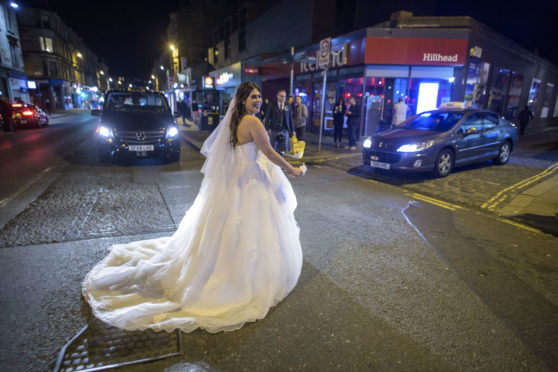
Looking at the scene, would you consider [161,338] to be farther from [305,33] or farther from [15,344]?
[305,33]

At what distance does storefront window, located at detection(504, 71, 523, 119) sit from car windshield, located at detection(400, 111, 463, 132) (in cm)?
1521

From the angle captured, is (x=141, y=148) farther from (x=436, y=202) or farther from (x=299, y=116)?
(x=436, y=202)

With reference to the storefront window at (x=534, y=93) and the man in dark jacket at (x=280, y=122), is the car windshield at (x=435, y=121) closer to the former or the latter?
the man in dark jacket at (x=280, y=122)

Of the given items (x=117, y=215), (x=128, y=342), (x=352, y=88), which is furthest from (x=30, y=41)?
(x=128, y=342)

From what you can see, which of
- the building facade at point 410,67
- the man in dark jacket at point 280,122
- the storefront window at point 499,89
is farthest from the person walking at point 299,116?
the storefront window at point 499,89

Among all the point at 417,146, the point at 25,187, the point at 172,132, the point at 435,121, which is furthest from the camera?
the point at 172,132

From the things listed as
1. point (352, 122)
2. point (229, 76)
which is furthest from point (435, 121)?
point (229, 76)

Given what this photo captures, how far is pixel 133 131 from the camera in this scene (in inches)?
326

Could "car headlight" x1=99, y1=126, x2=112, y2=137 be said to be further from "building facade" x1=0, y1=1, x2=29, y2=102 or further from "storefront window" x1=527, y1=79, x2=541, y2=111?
"building facade" x1=0, y1=1, x2=29, y2=102

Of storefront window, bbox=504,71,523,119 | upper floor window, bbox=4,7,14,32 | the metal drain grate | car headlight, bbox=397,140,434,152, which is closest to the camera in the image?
the metal drain grate

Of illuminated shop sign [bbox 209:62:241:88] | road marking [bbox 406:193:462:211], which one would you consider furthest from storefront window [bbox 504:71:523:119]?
illuminated shop sign [bbox 209:62:241:88]

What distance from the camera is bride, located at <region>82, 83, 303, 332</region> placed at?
2686mm

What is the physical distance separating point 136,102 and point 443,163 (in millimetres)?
9055

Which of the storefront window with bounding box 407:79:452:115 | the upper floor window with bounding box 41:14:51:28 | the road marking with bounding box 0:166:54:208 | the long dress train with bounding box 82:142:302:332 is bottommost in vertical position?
the road marking with bounding box 0:166:54:208
